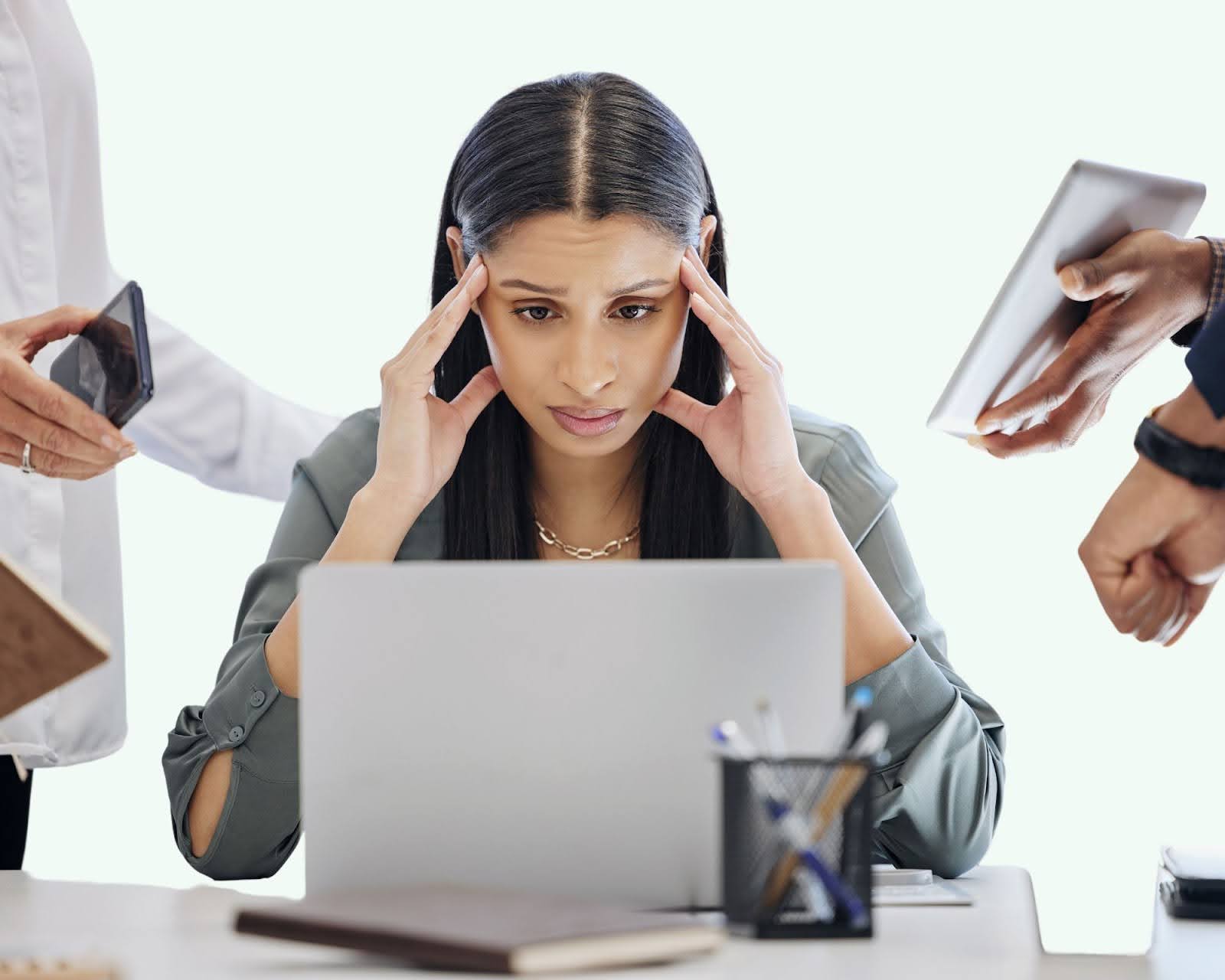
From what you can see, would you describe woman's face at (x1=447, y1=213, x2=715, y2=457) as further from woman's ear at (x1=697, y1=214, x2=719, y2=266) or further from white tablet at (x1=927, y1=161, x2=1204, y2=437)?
white tablet at (x1=927, y1=161, x2=1204, y2=437)

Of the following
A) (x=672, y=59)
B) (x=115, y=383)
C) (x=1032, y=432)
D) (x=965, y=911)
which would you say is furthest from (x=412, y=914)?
(x=672, y=59)

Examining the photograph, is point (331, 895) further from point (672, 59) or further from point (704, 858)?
point (672, 59)

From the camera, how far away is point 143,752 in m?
2.87

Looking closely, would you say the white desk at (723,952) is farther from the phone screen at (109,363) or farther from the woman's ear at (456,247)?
the woman's ear at (456,247)

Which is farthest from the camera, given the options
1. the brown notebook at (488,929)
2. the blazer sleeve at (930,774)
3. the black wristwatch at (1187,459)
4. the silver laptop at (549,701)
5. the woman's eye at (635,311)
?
the woman's eye at (635,311)

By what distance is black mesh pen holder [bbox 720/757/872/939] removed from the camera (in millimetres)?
913

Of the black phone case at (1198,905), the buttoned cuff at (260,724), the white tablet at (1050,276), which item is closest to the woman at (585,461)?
the buttoned cuff at (260,724)

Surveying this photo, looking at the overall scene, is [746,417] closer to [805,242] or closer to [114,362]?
[114,362]

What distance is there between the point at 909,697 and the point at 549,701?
1.79ft

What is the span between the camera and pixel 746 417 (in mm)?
1640

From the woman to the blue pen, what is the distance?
0.45 meters

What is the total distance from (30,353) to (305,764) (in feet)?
2.78

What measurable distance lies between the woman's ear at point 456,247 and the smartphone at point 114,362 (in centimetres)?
40

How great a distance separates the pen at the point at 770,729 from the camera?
94 cm
